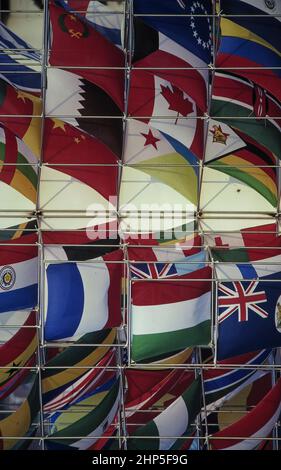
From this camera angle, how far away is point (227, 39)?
8.74m

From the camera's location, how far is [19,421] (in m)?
8.91

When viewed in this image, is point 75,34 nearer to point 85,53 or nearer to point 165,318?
point 85,53

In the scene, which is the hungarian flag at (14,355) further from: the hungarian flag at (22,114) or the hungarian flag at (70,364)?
the hungarian flag at (22,114)

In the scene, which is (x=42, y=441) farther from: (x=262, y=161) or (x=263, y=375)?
(x=262, y=161)

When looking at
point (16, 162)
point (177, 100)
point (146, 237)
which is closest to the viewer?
point (177, 100)

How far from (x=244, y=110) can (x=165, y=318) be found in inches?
69.7

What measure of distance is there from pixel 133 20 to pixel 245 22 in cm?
87

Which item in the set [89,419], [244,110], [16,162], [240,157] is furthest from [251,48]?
[89,419]

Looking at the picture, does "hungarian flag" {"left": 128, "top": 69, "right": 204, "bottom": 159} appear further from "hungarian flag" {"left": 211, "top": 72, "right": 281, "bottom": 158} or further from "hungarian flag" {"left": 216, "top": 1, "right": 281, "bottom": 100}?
"hungarian flag" {"left": 216, "top": 1, "right": 281, "bottom": 100}

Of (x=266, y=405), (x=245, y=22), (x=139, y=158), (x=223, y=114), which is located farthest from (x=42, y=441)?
(x=245, y=22)

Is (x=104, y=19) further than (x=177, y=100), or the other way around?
(x=104, y=19)

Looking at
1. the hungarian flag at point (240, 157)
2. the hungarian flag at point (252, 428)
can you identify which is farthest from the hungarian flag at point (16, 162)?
the hungarian flag at point (252, 428)

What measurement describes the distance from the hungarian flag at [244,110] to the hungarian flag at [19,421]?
2.56 m

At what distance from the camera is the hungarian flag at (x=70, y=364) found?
9.07 meters
